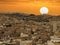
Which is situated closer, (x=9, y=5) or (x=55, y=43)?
(x=55, y=43)

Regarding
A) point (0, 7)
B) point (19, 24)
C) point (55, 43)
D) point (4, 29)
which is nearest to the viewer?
point (55, 43)

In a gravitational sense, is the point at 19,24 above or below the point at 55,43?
above

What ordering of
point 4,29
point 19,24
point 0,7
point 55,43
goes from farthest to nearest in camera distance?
1. point 0,7
2. point 19,24
3. point 4,29
4. point 55,43

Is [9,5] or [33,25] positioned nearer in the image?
[33,25]

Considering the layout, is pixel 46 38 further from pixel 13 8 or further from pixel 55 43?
pixel 13 8

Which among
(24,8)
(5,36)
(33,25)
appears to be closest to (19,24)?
(33,25)

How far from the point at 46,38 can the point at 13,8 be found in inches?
89.0

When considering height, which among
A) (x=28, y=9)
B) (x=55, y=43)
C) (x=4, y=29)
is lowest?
(x=55, y=43)

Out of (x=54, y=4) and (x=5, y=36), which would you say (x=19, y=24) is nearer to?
(x=5, y=36)

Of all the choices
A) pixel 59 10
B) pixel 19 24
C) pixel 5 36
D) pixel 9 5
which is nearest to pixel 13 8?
pixel 9 5

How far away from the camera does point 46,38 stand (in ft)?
4.40

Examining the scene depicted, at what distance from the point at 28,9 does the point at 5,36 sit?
7.23 feet

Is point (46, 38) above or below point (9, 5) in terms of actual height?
below

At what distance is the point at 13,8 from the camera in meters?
3.52
